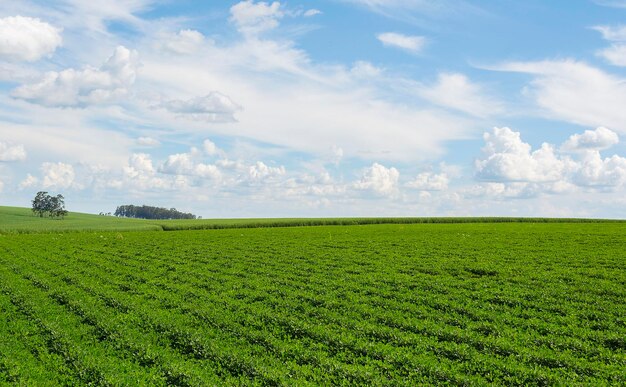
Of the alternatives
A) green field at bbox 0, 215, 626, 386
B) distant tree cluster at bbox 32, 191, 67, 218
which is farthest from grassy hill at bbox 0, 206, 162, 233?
green field at bbox 0, 215, 626, 386

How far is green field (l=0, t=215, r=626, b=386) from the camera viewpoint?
52.3 ft

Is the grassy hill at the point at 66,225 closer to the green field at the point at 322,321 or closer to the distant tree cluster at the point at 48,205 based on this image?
the distant tree cluster at the point at 48,205

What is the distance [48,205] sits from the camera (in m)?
144

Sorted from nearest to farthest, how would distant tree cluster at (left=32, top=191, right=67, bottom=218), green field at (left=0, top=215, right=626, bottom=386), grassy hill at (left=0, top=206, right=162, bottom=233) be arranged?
1. green field at (left=0, top=215, right=626, bottom=386)
2. grassy hill at (left=0, top=206, right=162, bottom=233)
3. distant tree cluster at (left=32, top=191, right=67, bottom=218)

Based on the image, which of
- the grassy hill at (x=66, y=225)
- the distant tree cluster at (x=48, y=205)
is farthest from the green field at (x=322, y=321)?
the distant tree cluster at (x=48, y=205)

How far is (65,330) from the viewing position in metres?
20.9

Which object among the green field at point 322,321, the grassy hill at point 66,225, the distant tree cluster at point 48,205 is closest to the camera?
the green field at point 322,321

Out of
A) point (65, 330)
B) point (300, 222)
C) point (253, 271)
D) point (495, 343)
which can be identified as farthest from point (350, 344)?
point (300, 222)

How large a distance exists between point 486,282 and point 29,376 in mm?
22044

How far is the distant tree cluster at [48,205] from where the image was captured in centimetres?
14375

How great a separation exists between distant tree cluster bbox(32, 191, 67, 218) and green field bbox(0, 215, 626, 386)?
117 meters

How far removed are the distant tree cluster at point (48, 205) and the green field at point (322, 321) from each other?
385ft

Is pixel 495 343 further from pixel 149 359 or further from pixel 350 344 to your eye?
pixel 149 359

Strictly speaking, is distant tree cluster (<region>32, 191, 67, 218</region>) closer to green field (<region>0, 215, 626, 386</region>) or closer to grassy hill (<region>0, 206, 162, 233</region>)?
grassy hill (<region>0, 206, 162, 233</region>)
